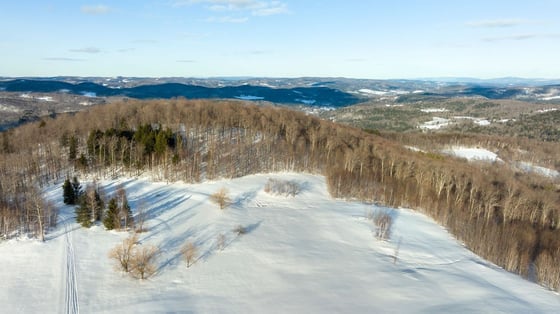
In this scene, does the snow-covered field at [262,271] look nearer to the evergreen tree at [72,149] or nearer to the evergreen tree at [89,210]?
the evergreen tree at [89,210]

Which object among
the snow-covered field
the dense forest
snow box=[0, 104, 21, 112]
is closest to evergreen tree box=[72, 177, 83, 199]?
the snow-covered field

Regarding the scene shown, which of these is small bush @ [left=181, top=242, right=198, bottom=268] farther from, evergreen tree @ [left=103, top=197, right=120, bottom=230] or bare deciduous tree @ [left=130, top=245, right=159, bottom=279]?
evergreen tree @ [left=103, top=197, right=120, bottom=230]

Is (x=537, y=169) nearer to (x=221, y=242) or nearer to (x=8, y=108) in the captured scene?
(x=221, y=242)

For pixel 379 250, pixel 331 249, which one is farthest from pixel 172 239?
pixel 379 250

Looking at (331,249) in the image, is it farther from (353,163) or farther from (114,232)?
(353,163)

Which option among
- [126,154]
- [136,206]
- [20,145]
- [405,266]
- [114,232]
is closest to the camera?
[405,266]

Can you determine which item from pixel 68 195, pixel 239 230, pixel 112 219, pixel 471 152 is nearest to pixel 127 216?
pixel 112 219

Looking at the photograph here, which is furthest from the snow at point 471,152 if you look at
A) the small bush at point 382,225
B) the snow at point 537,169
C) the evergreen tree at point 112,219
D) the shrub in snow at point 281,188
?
the evergreen tree at point 112,219
